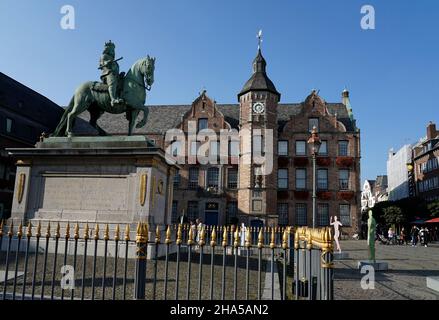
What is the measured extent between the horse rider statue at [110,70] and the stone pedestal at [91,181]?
1386mm

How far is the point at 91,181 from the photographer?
36.8 feet

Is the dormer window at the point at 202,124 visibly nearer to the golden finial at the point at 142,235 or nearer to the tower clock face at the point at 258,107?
the tower clock face at the point at 258,107

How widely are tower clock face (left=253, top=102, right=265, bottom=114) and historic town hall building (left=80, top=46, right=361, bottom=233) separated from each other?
0.10 metres

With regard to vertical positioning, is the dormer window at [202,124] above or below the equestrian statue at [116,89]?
above

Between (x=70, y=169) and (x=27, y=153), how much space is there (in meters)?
1.60

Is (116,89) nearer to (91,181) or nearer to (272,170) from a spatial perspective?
(91,181)

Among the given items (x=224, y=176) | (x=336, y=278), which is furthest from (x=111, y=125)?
(x=336, y=278)

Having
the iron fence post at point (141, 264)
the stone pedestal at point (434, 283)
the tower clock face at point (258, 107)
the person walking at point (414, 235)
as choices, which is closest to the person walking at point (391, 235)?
the person walking at point (414, 235)

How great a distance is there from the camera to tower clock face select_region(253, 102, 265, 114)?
35.4 m

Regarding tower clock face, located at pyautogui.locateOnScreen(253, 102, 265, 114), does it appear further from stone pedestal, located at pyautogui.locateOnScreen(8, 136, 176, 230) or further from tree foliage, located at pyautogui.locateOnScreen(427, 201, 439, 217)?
stone pedestal, located at pyautogui.locateOnScreen(8, 136, 176, 230)

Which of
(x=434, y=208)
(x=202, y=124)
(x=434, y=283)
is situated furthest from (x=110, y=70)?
(x=434, y=208)

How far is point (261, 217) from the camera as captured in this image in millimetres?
33625

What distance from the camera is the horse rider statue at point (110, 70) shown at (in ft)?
37.6

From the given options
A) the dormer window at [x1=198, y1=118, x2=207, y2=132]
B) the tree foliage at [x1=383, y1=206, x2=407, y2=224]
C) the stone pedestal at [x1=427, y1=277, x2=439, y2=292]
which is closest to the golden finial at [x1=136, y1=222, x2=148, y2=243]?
the stone pedestal at [x1=427, y1=277, x2=439, y2=292]
